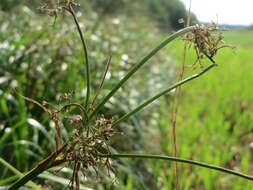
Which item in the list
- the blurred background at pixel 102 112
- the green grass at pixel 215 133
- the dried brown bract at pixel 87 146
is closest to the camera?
the dried brown bract at pixel 87 146

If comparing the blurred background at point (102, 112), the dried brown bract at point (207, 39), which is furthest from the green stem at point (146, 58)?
the blurred background at point (102, 112)

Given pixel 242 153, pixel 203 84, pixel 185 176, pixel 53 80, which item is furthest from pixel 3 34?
pixel 203 84

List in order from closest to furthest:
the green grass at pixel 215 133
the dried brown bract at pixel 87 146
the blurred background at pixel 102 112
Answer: the dried brown bract at pixel 87 146 < the blurred background at pixel 102 112 < the green grass at pixel 215 133

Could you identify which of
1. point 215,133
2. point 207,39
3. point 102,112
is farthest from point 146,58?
point 215,133

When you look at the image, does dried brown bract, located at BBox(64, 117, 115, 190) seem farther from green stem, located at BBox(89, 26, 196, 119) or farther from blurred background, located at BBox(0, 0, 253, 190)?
blurred background, located at BBox(0, 0, 253, 190)

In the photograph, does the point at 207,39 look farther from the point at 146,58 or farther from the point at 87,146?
the point at 87,146

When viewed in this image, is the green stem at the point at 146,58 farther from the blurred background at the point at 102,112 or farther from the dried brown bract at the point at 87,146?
the blurred background at the point at 102,112

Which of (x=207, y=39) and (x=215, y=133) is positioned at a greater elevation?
(x=207, y=39)

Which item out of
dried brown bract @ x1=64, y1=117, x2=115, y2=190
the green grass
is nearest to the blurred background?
the green grass

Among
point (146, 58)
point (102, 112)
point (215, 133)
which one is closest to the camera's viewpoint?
point (146, 58)
